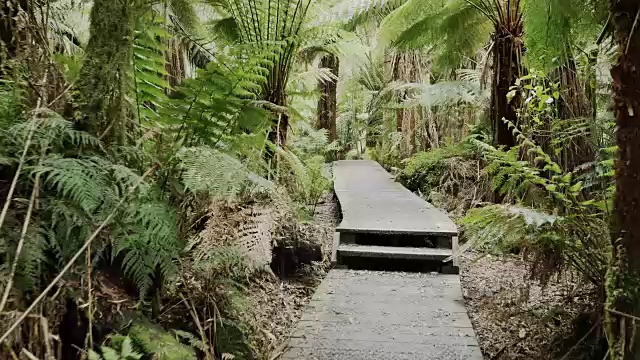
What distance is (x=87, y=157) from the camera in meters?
1.47

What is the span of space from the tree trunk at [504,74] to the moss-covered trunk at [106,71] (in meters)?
2.92

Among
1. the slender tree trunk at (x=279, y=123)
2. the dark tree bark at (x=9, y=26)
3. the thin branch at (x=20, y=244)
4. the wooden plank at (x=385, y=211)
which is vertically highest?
the dark tree bark at (x=9, y=26)

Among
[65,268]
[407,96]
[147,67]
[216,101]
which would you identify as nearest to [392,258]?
[216,101]

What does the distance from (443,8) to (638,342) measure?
343cm

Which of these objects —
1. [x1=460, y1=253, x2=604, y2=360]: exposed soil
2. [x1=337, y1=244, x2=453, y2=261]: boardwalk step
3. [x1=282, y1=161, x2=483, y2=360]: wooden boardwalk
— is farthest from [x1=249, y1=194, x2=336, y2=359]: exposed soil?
[x1=460, y1=253, x2=604, y2=360]: exposed soil

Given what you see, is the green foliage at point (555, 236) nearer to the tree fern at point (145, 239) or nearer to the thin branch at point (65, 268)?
the tree fern at point (145, 239)

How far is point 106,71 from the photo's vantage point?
157 centimetres

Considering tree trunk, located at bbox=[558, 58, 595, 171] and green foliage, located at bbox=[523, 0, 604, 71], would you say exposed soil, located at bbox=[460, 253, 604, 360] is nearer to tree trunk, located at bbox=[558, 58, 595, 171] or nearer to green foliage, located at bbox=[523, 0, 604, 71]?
tree trunk, located at bbox=[558, 58, 595, 171]

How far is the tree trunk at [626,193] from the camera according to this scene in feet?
4.59

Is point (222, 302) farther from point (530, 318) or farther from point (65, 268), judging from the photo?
point (530, 318)

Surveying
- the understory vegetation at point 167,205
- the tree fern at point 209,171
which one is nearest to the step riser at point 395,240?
the understory vegetation at point 167,205

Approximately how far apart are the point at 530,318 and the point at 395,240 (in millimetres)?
1409

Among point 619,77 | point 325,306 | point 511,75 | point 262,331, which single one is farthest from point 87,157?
point 511,75

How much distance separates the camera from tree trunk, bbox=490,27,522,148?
375cm
